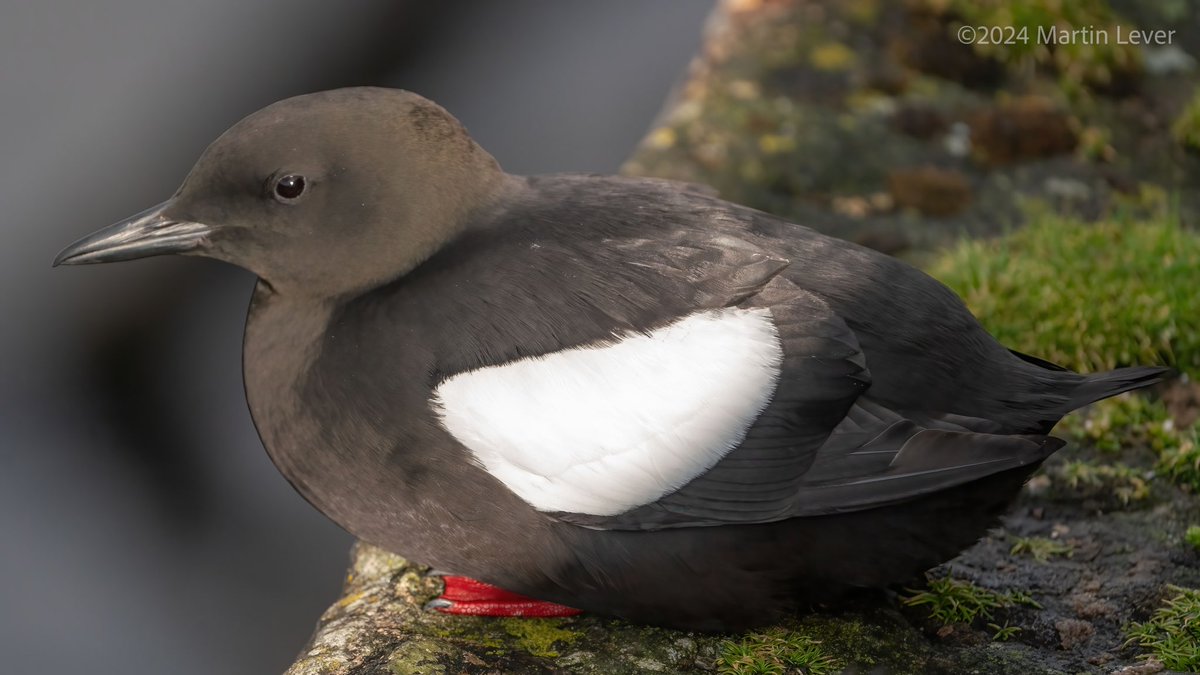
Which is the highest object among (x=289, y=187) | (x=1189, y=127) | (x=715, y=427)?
(x=1189, y=127)

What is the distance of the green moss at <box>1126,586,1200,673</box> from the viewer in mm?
3195

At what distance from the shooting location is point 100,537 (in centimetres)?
538

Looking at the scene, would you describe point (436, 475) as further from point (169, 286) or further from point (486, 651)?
point (169, 286)

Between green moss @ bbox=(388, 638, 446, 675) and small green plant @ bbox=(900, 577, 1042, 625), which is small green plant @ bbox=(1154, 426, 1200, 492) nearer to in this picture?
small green plant @ bbox=(900, 577, 1042, 625)

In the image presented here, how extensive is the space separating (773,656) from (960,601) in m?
0.62

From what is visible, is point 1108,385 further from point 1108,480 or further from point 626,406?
point 626,406

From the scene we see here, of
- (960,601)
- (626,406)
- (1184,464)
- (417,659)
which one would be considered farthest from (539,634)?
(1184,464)

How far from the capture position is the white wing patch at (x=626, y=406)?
10.2 ft

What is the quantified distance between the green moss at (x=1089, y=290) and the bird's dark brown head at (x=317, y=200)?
7.09 ft

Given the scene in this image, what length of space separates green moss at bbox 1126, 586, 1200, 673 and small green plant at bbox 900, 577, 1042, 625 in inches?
11.8

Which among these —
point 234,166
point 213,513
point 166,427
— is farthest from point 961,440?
point 166,427

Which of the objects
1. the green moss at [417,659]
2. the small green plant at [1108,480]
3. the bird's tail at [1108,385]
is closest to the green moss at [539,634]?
the green moss at [417,659]

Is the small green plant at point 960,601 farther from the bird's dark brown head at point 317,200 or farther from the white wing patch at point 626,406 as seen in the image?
the bird's dark brown head at point 317,200

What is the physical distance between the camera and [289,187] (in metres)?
3.39
